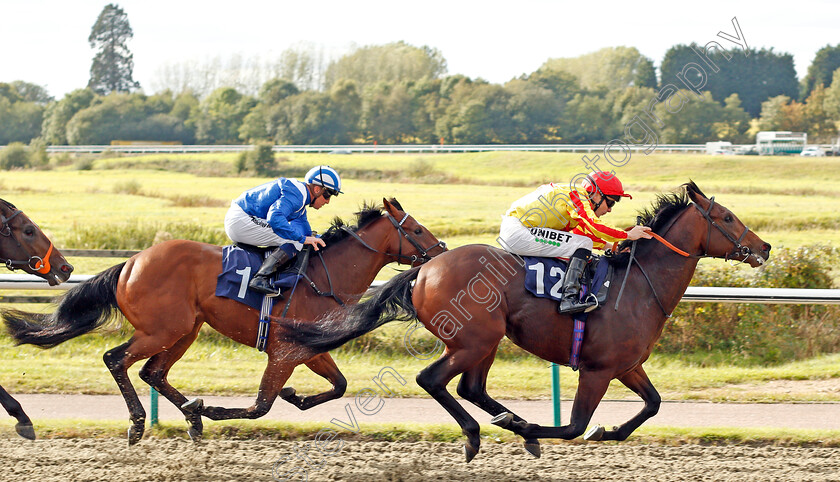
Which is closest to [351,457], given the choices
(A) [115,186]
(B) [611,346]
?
(B) [611,346]

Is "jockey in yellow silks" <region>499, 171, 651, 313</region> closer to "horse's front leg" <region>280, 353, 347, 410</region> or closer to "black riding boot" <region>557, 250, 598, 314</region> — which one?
"black riding boot" <region>557, 250, 598, 314</region>

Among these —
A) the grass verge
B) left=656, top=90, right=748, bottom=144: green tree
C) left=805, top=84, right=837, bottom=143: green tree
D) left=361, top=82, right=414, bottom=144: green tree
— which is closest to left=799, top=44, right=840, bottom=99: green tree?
left=805, top=84, right=837, bottom=143: green tree

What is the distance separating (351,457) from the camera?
4520 millimetres

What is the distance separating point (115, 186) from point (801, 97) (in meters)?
30.5

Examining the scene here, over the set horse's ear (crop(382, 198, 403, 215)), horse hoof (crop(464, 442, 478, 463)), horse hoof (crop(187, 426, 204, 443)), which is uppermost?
horse's ear (crop(382, 198, 403, 215))

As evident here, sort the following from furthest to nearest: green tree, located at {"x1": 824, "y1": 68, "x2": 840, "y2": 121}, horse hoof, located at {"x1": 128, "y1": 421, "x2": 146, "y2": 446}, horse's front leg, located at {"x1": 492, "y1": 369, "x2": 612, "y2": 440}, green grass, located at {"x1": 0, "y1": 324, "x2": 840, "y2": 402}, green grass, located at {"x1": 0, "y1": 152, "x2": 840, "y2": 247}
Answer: green tree, located at {"x1": 824, "y1": 68, "x2": 840, "y2": 121} → green grass, located at {"x1": 0, "y1": 152, "x2": 840, "y2": 247} → green grass, located at {"x1": 0, "y1": 324, "x2": 840, "y2": 402} → horse hoof, located at {"x1": 128, "y1": 421, "x2": 146, "y2": 446} → horse's front leg, located at {"x1": 492, "y1": 369, "x2": 612, "y2": 440}

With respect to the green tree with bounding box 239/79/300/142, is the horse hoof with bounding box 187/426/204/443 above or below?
below

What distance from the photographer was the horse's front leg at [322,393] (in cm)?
496

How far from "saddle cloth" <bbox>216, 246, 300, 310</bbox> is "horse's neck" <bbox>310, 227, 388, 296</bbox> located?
0.75 feet

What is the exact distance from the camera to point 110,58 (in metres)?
62.7

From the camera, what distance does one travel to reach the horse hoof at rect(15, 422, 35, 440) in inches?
179

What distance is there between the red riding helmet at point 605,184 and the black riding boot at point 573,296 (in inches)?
19.8

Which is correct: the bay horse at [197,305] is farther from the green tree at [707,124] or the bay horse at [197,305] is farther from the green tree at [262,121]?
the green tree at [262,121]

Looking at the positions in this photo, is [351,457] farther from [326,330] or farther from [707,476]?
[707,476]
